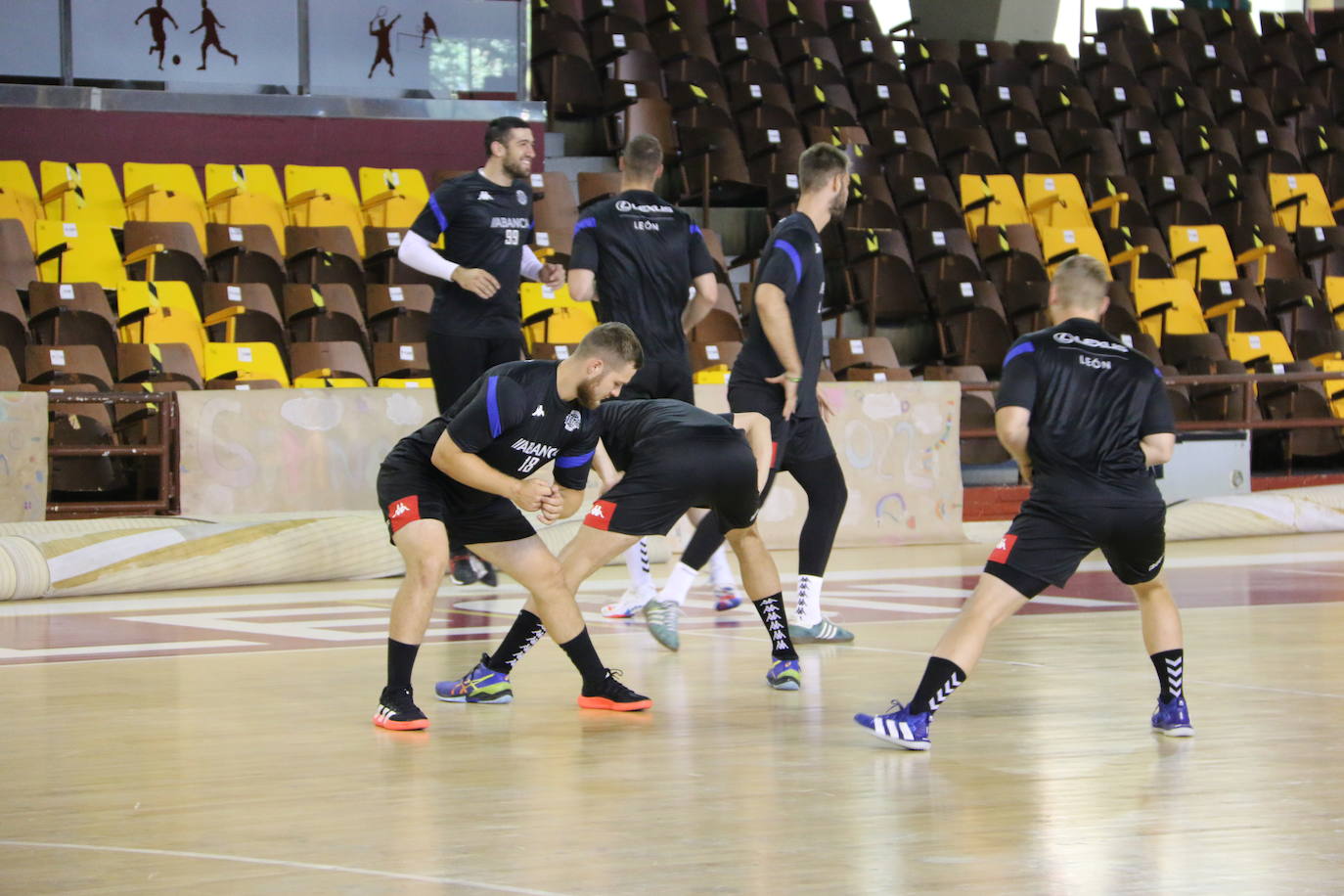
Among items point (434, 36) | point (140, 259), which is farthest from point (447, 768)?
point (434, 36)

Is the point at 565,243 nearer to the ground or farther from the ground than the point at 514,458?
farther from the ground

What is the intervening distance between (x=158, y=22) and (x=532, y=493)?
9.36 m

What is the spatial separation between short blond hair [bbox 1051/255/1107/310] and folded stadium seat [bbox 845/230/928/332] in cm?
904

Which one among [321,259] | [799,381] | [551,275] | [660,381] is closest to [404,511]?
[799,381]

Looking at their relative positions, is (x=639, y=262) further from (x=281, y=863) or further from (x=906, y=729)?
(x=281, y=863)

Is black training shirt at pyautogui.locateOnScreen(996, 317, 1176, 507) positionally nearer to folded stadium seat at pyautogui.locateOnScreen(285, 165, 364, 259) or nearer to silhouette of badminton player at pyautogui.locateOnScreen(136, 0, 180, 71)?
folded stadium seat at pyautogui.locateOnScreen(285, 165, 364, 259)

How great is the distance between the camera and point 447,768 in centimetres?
445

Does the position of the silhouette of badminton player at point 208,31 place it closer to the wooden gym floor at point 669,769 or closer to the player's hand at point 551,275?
the player's hand at point 551,275

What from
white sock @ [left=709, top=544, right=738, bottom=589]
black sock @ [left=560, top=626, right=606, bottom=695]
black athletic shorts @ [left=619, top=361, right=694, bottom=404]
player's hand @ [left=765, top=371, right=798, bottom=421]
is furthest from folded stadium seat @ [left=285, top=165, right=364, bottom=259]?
black sock @ [left=560, top=626, right=606, bottom=695]

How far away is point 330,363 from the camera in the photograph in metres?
11.1

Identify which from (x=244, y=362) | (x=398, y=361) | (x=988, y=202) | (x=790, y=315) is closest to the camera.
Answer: (x=790, y=315)

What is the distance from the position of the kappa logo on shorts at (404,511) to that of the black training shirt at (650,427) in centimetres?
73

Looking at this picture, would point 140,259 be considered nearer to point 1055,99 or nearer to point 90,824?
point 90,824

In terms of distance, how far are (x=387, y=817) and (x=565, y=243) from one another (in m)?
9.40
